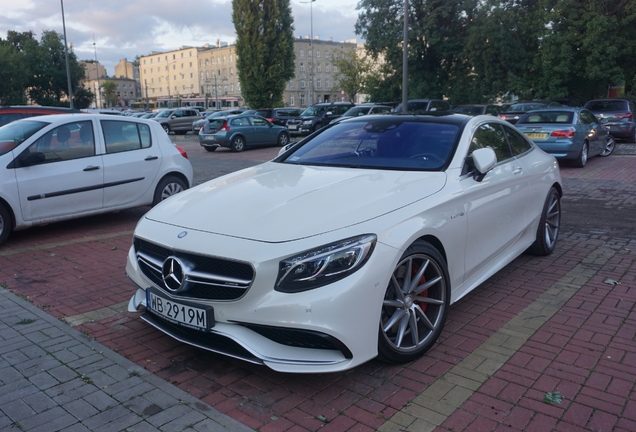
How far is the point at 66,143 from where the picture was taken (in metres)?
7.34

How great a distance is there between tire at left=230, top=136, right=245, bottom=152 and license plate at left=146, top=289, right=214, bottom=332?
63.0 feet

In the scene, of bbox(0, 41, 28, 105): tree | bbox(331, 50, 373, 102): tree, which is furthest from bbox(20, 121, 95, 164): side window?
bbox(331, 50, 373, 102): tree

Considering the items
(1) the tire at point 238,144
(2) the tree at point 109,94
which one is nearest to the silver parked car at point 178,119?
(1) the tire at point 238,144

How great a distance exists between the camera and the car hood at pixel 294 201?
3.31 m

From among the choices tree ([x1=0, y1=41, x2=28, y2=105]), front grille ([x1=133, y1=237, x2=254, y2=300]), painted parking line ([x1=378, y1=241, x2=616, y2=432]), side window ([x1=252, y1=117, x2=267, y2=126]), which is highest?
tree ([x1=0, y1=41, x2=28, y2=105])

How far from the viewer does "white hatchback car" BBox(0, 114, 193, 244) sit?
22.5 ft

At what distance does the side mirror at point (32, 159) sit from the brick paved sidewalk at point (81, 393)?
3336mm

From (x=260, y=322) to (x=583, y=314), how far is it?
2787mm

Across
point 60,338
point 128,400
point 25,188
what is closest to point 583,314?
point 128,400

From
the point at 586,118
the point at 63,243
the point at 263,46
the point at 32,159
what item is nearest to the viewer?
the point at 32,159

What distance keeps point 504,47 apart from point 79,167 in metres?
28.3

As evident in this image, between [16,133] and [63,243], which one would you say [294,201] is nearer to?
[63,243]

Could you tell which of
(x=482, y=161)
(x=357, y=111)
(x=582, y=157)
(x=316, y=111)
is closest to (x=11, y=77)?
(x=316, y=111)

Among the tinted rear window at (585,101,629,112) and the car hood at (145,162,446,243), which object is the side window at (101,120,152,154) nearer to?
the car hood at (145,162,446,243)
